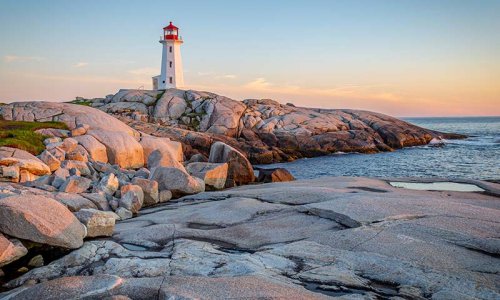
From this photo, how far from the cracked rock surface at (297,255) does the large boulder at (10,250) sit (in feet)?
1.86

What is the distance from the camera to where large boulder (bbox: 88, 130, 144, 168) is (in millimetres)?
23953

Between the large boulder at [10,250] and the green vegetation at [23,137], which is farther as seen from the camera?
the green vegetation at [23,137]

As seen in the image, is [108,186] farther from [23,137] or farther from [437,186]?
[437,186]

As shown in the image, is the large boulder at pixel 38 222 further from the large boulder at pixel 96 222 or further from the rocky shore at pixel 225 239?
the large boulder at pixel 96 222

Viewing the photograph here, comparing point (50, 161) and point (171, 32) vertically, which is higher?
point (171, 32)

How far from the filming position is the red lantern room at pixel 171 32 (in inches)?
2458

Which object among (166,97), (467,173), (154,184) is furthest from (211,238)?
(166,97)

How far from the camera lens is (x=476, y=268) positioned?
7391 millimetres

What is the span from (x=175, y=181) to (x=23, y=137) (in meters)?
10.1

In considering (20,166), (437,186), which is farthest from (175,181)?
(437,186)

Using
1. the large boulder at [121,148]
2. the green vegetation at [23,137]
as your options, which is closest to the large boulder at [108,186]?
the green vegetation at [23,137]

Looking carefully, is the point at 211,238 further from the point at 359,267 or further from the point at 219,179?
the point at 219,179

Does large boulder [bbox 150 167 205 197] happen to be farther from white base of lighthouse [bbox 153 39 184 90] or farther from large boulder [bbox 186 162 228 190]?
white base of lighthouse [bbox 153 39 184 90]

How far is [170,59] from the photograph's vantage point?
62688 millimetres
